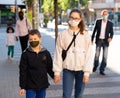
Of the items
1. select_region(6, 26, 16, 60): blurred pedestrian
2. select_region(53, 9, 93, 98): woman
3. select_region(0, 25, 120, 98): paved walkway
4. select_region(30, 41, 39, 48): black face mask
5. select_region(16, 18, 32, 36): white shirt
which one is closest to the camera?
select_region(30, 41, 39, 48): black face mask

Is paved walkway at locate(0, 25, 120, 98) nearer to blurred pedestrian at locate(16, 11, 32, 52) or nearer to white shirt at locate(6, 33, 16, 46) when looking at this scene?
blurred pedestrian at locate(16, 11, 32, 52)

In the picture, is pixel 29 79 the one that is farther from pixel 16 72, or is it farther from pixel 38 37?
pixel 16 72

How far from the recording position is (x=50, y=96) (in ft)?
29.9

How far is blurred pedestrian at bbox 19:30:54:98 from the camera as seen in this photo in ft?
19.8

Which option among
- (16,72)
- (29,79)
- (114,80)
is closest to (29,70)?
(29,79)

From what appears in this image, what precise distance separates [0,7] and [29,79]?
6388 centimetres

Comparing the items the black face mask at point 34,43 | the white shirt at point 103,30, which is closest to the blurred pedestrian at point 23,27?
the white shirt at point 103,30

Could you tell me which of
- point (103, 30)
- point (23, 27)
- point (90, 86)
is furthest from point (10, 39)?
point (90, 86)

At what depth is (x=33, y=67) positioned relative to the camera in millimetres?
6082

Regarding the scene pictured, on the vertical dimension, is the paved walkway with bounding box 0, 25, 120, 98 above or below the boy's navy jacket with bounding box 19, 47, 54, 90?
below

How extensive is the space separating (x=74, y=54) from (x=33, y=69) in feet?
2.03

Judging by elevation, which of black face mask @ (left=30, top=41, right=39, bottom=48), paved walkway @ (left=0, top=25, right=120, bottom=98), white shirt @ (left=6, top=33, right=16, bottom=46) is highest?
black face mask @ (left=30, top=41, right=39, bottom=48)

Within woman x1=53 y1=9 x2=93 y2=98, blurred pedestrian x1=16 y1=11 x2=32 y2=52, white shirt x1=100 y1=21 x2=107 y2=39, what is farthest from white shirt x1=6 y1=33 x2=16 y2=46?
woman x1=53 y1=9 x2=93 y2=98

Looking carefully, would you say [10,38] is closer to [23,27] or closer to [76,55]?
[23,27]
